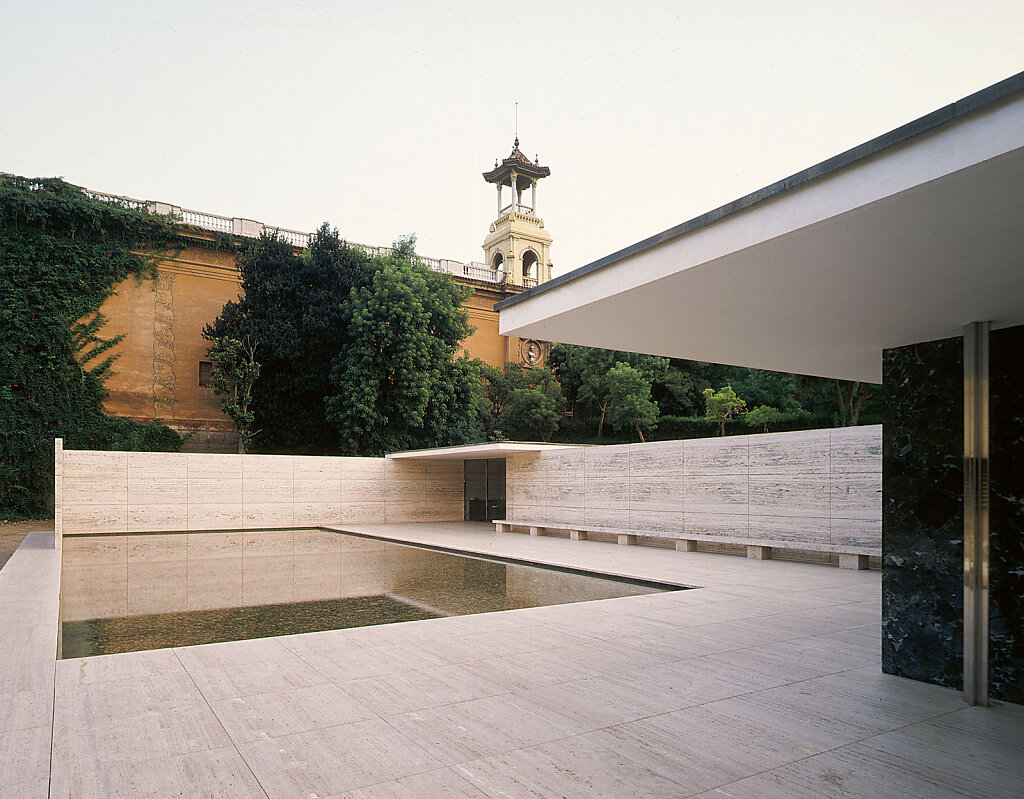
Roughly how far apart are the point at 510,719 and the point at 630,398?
29684 mm

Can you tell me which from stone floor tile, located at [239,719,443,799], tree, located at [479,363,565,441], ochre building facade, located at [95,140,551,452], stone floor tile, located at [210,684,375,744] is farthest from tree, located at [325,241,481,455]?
stone floor tile, located at [239,719,443,799]

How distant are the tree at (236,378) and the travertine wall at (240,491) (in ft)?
19.2

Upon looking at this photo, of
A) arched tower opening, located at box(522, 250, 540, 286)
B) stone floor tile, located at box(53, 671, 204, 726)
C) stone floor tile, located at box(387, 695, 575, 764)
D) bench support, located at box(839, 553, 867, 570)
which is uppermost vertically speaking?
arched tower opening, located at box(522, 250, 540, 286)

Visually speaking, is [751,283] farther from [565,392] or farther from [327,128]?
[565,392]

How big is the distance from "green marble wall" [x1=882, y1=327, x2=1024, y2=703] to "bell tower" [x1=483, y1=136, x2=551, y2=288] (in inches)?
1373

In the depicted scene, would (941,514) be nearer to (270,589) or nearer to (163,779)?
(163,779)

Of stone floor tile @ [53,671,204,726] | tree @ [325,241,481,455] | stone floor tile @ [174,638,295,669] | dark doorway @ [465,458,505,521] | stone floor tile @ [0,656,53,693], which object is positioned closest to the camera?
stone floor tile @ [53,671,204,726]

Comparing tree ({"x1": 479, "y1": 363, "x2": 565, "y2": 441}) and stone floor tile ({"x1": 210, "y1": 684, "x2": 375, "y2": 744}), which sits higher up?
tree ({"x1": 479, "y1": 363, "x2": 565, "y2": 441})

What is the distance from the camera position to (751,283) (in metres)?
3.90

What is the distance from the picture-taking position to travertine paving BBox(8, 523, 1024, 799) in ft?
9.92

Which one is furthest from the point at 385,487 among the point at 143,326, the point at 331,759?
the point at 331,759

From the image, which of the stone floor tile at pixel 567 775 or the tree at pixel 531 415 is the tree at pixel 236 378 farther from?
the stone floor tile at pixel 567 775

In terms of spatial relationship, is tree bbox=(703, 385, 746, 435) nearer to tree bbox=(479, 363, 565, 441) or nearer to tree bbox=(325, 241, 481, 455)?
tree bbox=(479, 363, 565, 441)

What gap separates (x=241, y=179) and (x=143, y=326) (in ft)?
23.3
